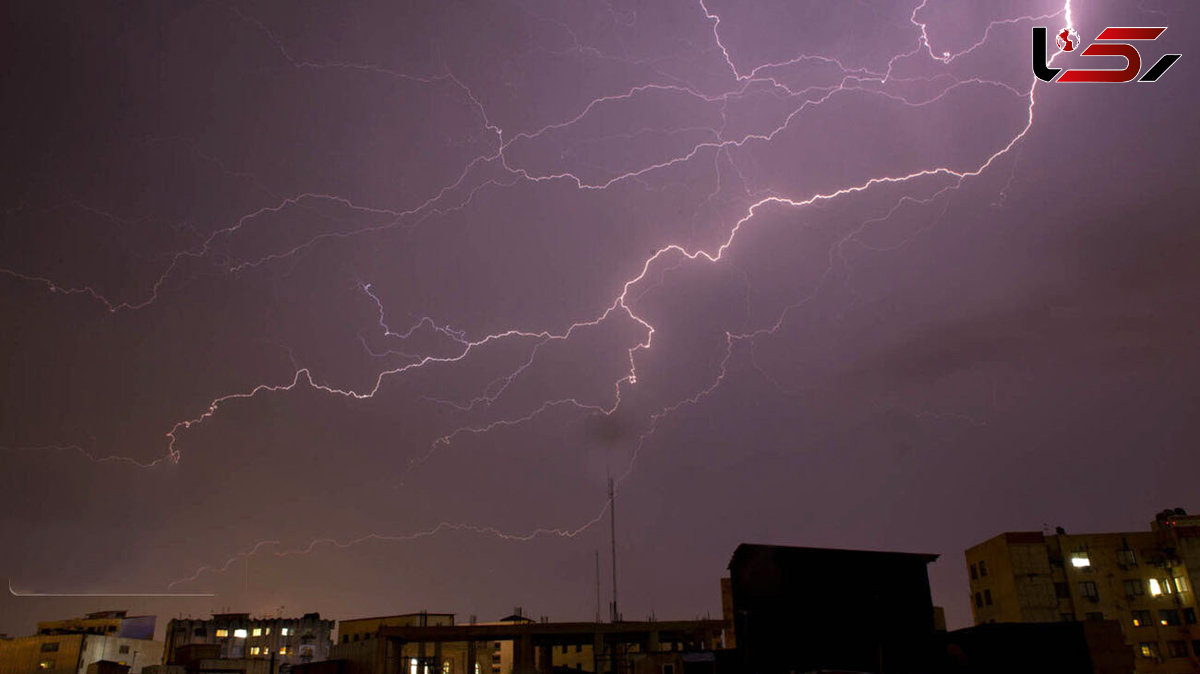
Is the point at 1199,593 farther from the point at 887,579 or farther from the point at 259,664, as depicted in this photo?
the point at 259,664

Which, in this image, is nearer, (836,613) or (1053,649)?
(1053,649)

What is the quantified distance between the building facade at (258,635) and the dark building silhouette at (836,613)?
37.5 metres

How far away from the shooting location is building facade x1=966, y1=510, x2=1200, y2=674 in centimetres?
3497

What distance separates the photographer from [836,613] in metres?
21.9

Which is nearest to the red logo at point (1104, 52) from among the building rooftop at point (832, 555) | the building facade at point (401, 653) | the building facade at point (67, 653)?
the building rooftop at point (832, 555)

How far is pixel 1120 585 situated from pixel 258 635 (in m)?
50.1

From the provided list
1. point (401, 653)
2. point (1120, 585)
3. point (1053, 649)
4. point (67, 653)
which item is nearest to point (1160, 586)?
point (1120, 585)

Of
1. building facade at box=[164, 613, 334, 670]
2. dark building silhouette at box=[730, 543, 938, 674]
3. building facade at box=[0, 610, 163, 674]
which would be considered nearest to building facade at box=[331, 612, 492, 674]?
building facade at box=[164, 613, 334, 670]

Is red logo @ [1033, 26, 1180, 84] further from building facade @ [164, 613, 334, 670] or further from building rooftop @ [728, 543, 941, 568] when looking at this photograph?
building facade @ [164, 613, 334, 670]

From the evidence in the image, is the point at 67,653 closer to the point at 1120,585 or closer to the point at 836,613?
the point at 836,613

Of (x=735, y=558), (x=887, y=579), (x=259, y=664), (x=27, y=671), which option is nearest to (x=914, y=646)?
(x=887, y=579)

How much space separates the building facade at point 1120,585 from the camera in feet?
115

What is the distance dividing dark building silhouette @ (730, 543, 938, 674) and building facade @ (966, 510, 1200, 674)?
16774 mm

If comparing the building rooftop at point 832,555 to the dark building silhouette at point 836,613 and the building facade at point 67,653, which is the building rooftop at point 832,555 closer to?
the dark building silhouette at point 836,613
